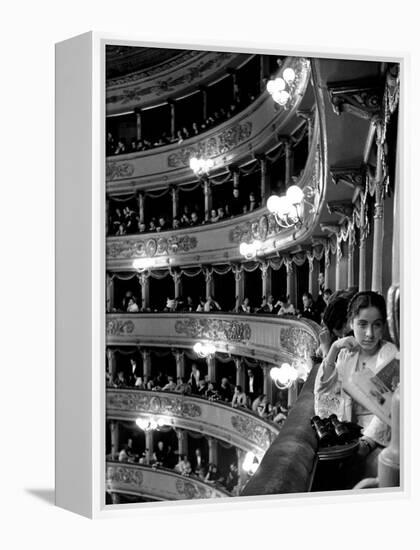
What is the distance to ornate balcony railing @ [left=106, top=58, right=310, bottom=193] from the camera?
8.96m

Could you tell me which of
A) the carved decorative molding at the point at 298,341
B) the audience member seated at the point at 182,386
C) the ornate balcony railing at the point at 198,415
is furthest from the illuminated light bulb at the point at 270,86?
the ornate balcony railing at the point at 198,415

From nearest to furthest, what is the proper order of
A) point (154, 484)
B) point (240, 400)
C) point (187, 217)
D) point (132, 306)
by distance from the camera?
1. point (154, 484)
2. point (132, 306)
3. point (187, 217)
4. point (240, 400)

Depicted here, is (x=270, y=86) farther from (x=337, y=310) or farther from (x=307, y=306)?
(x=337, y=310)

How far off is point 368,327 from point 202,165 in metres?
2.12

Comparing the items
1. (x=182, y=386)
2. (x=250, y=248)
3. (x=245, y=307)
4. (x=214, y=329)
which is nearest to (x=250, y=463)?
(x=182, y=386)

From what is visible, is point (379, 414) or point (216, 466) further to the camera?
point (379, 414)

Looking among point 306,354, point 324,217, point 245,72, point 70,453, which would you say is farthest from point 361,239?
point 70,453

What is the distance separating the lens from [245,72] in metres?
9.44

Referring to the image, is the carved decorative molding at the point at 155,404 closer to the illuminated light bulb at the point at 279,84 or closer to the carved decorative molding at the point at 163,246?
the carved decorative molding at the point at 163,246

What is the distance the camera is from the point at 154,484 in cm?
896

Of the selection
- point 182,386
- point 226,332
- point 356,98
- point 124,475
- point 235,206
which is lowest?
point 124,475

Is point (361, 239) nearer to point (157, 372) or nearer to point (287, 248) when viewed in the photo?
point (287, 248)

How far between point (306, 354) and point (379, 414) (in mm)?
913

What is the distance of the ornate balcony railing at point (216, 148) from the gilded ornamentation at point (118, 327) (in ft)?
3.52
